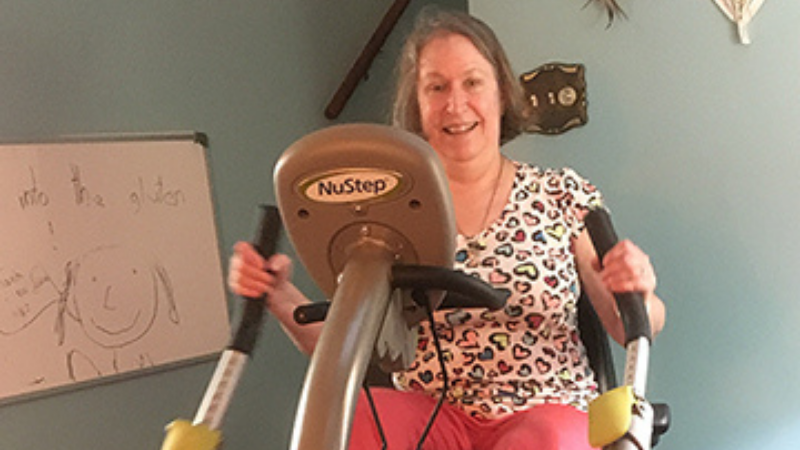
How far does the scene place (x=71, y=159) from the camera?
2293mm

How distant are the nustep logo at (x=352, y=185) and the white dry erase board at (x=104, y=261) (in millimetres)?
1571

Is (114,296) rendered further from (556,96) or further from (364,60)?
(556,96)

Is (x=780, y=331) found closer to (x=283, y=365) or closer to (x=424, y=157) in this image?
(x=424, y=157)

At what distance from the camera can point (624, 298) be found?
114 cm

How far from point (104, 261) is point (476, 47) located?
1298 mm

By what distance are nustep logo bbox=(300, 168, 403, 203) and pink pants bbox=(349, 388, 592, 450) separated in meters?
0.50

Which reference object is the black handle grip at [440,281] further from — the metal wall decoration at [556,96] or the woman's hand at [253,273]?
the metal wall decoration at [556,96]

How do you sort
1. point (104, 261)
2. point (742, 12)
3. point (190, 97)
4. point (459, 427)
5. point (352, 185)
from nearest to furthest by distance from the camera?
point (352, 185) < point (459, 427) < point (742, 12) < point (104, 261) < point (190, 97)

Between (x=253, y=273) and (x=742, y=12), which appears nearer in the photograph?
(x=253, y=273)

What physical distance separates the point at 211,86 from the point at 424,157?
1873 millimetres

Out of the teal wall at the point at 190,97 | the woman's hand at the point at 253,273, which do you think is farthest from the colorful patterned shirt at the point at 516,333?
the teal wall at the point at 190,97

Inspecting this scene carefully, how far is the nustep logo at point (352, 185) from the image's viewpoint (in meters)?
0.86

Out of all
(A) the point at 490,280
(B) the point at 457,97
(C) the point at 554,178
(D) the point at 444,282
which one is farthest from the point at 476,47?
(D) the point at 444,282

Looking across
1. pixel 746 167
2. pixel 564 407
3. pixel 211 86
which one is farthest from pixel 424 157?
pixel 211 86
